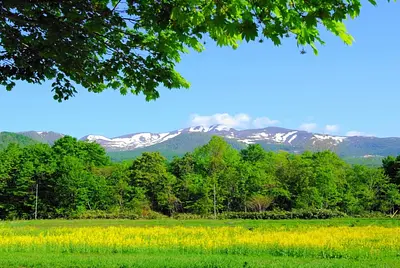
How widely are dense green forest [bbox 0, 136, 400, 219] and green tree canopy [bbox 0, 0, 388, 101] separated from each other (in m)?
54.2

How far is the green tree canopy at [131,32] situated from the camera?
13.4 feet

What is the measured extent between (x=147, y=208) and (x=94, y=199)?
27.8ft

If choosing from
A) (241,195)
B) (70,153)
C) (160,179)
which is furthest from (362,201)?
(70,153)

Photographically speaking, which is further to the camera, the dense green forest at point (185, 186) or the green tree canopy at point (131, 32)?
the dense green forest at point (185, 186)

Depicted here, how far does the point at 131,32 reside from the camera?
6.27 metres

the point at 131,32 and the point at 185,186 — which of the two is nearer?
the point at 131,32

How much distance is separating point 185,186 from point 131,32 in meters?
61.1

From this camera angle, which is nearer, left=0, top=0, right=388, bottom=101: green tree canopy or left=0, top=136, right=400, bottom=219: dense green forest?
left=0, top=0, right=388, bottom=101: green tree canopy

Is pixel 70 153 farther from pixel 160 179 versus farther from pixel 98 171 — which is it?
pixel 160 179

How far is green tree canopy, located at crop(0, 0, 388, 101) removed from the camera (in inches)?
161

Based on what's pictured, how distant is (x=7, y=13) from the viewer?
5652 millimetres

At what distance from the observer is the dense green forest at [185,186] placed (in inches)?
2474

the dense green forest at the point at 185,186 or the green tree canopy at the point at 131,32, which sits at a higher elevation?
the green tree canopy at the point at 131,32

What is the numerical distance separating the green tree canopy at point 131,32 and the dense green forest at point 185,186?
5422 cm
